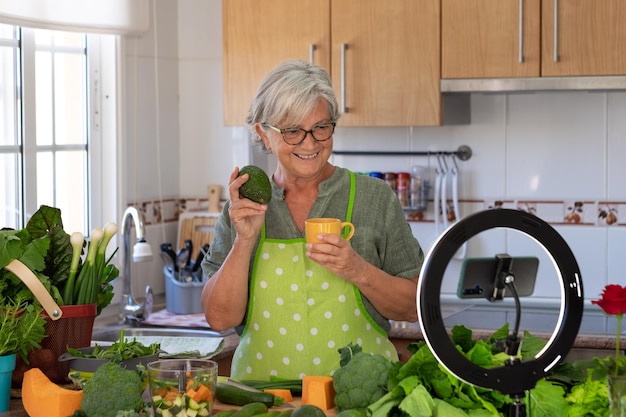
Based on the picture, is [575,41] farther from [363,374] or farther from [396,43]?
[363,374]

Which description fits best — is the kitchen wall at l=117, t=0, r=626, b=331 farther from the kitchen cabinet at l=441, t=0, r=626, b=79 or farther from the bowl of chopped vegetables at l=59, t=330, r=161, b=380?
the bowl of chopped vegetables at l=59, t=330, r=161, b=380

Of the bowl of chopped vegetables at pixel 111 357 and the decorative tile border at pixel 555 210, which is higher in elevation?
the decorative tile border at pixel 555 210

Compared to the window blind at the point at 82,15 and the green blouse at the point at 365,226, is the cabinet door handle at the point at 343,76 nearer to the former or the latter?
the window blind at the point at 82,15

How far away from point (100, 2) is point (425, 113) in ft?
3.90

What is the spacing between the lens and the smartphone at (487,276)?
1.40 meters

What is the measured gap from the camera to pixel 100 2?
3424 mm

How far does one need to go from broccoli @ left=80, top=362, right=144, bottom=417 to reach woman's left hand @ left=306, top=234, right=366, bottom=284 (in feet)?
1.60

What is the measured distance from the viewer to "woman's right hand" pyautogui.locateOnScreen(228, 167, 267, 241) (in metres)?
2.26

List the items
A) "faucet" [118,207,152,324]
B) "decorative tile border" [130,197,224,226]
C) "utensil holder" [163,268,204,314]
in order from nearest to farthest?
1. "faucet" [118,207,152,324]
2. "utensil holder" [163,268,204,314]
3. "decorative tile border" [130,197,224,226]

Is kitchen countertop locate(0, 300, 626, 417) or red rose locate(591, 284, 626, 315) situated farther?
kitchen countertop locate(0, 300, 626, 417)

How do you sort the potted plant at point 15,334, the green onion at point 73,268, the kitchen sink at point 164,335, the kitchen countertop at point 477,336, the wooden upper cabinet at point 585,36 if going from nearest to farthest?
the potted plant at point 15,334, the green onion at point 73,268, the kitchen sink at point 164,335, the kitchen countertop at point 477,336, the wooden upper cabinet at point 585,36

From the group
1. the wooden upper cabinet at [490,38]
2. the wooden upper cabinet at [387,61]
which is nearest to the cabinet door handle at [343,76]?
the wooden upper cabinet at [387,61]

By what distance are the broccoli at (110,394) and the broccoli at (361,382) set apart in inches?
14.1

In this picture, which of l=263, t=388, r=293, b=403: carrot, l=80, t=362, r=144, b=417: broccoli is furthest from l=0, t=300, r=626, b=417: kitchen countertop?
l=80, t=362, r=144, b=417: broccoli
